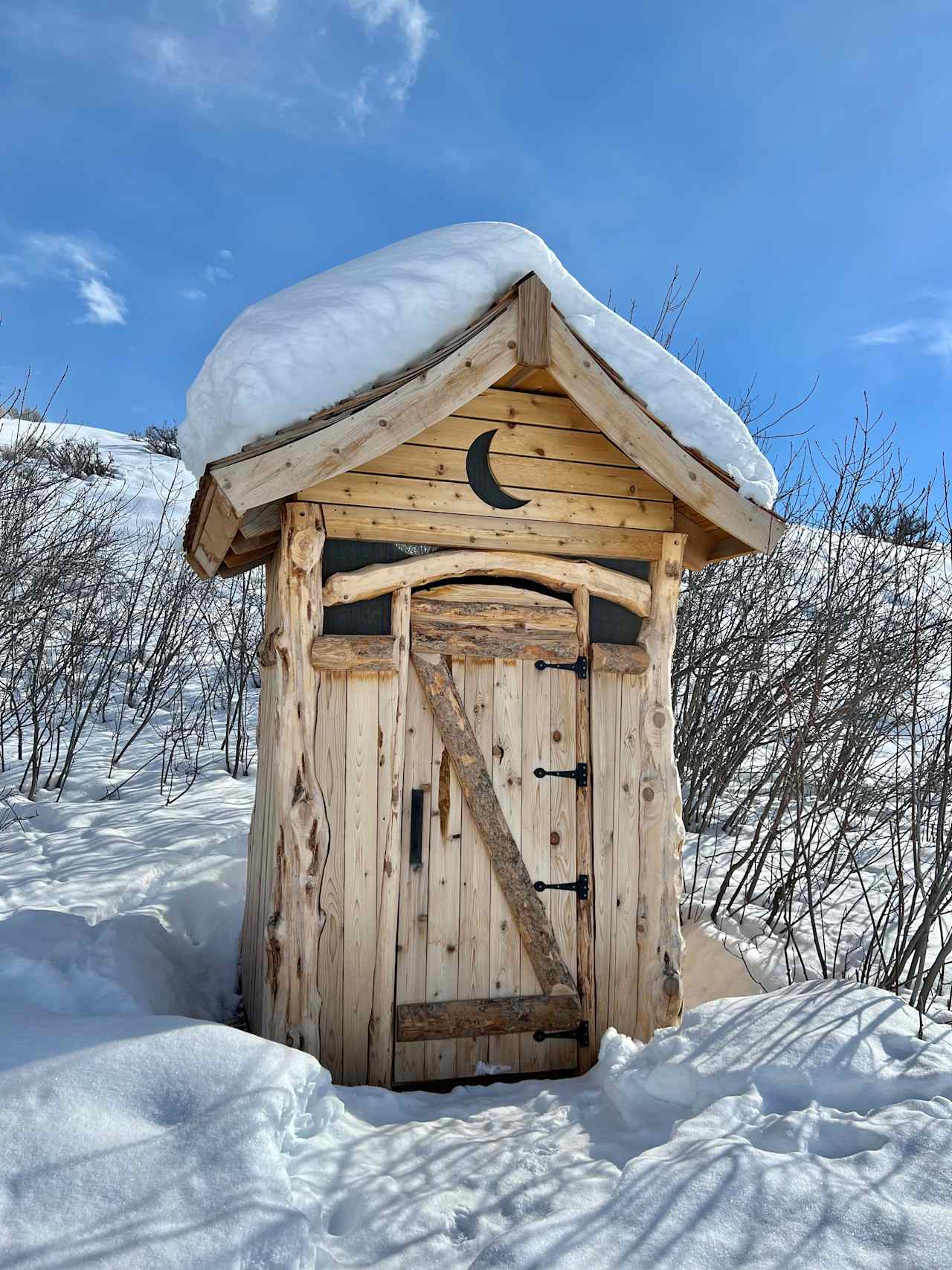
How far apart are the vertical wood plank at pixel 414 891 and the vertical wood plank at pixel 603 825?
3.12 feet

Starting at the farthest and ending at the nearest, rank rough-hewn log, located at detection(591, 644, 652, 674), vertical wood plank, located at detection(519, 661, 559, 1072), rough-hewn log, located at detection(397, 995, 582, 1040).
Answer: rough-hewn log, located at detection(591, 644, 652, 674) < vertical wood plank, located at detection(519, 661, 559, 1072) < rough-hewn log, located at detection(397, 995, 582, 1040)

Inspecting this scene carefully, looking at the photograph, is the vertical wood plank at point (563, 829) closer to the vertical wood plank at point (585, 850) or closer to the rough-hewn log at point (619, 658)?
the vertical wood plank at point (585, 850)

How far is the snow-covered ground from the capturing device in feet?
8.25

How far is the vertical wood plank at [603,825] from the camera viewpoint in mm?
4812

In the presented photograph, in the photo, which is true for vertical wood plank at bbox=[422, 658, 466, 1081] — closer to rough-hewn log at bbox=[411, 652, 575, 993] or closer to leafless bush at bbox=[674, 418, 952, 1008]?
rough-hewn log at bbox=[411, 652, 575, 993]

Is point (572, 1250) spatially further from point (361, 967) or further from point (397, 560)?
point (397, 560)

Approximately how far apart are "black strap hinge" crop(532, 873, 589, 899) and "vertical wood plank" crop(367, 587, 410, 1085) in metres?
0.80

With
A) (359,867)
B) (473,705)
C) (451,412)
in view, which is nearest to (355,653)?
(473,705)

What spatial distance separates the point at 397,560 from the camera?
4.61m

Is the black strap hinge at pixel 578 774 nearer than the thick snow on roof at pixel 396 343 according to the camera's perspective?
No

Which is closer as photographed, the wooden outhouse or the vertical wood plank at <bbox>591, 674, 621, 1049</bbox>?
the wooden outhouse

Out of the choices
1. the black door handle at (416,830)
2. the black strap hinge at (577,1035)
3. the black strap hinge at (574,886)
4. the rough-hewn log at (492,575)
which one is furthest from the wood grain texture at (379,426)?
the black strap hinge at (577,1035)

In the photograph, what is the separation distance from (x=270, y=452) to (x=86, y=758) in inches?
301

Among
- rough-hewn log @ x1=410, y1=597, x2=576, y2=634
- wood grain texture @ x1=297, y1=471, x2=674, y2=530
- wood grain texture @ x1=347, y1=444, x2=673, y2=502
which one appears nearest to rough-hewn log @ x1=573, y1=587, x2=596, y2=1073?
rough-hewn log @ x1=410, y1=597, x2=576, y2=634
